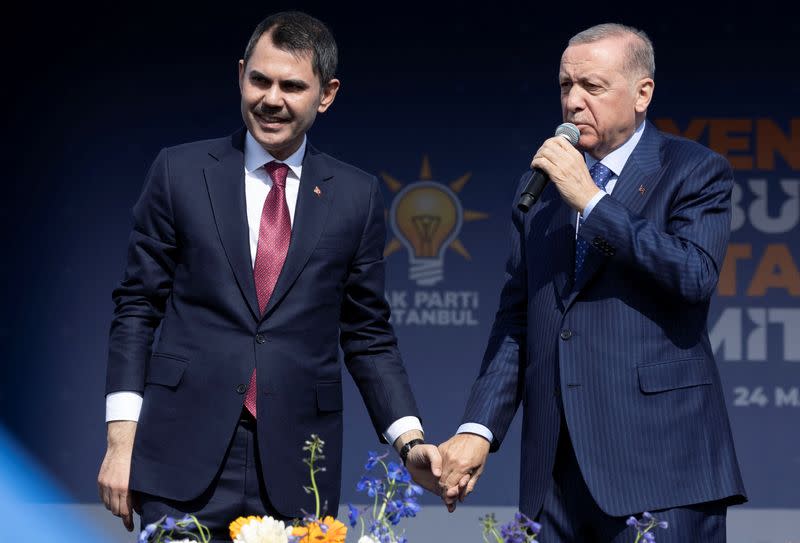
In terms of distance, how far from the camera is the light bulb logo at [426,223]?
571cm

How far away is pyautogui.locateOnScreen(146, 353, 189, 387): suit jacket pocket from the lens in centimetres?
251

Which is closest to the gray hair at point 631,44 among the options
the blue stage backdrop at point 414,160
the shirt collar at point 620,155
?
the shirt collar at point 620,155

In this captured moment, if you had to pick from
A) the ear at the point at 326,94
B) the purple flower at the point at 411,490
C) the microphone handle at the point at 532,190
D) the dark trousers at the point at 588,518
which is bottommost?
the dark trousers at the point at 588,518

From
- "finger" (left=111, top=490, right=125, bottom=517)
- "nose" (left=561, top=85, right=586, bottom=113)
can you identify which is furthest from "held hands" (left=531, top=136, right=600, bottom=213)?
"finger" (left=111, top=490, right=125, bottom=517)

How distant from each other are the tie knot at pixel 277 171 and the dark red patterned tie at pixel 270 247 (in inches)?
0.8

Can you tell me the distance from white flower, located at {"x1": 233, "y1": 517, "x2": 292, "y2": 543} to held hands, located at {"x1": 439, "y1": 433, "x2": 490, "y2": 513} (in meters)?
1.12

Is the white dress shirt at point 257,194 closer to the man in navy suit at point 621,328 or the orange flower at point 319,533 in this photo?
the man in navy suit at point 621,328

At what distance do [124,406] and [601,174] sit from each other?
106 cm

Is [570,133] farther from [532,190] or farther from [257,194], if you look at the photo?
[257,194]

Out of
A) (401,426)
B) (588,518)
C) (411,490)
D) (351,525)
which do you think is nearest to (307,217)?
(401,426)

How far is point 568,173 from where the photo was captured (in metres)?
2.41

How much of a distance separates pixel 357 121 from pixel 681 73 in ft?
4.83

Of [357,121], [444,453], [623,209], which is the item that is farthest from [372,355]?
[357,121]

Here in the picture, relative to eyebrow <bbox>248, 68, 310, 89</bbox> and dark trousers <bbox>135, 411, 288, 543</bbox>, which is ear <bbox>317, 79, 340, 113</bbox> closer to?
eyebrow <bbox>248, 68, 310, 89</bbox>
